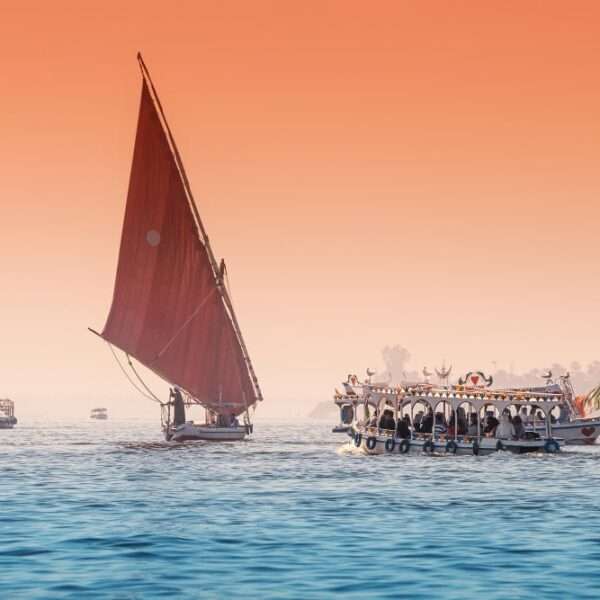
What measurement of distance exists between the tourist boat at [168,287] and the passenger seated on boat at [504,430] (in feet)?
88.5

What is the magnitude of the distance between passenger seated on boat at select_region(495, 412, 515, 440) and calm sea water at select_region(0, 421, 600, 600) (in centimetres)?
1378

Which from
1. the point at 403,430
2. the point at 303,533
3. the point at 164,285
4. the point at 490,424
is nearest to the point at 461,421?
the point at 490,424

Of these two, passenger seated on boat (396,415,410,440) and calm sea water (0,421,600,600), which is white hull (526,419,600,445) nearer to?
passenger seated on boat (396,415,410,440)

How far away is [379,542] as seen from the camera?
30.0 m

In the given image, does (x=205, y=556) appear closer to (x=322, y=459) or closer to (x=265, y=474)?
(x=265, y=474)

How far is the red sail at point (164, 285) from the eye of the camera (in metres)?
85.4

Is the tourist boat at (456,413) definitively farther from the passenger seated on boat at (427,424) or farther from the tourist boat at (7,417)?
the tourist boat at (7,417)

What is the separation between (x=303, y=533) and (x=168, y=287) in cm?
5752

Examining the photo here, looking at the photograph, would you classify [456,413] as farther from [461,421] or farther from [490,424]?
[490,424]

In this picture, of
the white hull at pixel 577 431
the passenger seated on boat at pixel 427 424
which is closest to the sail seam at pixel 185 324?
the passenger seated on boat at pixel 427 424

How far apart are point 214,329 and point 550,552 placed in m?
65.5

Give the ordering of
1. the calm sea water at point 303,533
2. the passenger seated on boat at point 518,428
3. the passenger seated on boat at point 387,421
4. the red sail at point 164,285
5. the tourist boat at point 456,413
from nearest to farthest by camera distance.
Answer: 1. the calm sea water at point 303,533
2. the tourist boat at point 456,413
3. the passenger seated on boat at point 518,428
4. the passenger seated on boat at point 387,421
5. the red sail at point 164,285

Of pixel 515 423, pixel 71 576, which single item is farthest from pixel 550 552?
pixel 515 423

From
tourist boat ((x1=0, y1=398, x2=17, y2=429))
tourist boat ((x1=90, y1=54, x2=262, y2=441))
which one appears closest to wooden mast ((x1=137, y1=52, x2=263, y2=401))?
tourist boat ((x1=90, y1=54, x2=262, y2=441))
